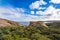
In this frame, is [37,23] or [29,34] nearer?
[29,34]

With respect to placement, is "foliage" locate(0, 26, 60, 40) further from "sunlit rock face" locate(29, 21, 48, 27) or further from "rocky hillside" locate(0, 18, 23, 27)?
"rocky hillside" locate(0, 18, 23, 27)

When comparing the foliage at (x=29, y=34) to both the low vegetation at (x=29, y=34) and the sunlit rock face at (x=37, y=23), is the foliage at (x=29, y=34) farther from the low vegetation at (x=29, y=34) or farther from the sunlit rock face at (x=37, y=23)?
the sunlit rock face at (x=37, y=23)

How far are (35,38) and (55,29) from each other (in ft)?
5.43

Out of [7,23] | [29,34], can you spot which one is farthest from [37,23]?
[29,34]

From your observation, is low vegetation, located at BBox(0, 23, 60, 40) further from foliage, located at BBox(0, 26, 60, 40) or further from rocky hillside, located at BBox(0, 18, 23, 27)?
rocky hillside, located at BBox(0, 18, 23, 27)

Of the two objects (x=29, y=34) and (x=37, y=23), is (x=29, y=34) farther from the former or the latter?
(x=37, y=23)

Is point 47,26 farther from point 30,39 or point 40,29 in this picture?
point 30,39

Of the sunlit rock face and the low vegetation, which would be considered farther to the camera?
the sunlit rock face

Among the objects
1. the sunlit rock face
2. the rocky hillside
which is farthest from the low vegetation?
the rocky hillside

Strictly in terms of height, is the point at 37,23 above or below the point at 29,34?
above

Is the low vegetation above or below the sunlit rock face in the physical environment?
below

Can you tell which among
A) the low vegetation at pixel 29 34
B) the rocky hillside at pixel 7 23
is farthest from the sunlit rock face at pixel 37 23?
the rocky hillside at pixel 7 23

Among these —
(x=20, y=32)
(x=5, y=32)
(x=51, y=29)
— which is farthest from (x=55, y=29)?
(x=5, y=32)

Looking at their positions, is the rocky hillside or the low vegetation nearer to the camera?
the low vegetation
